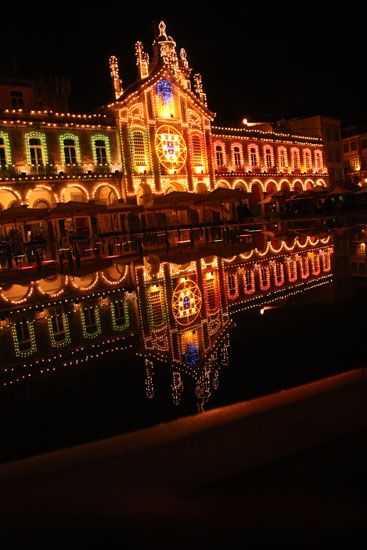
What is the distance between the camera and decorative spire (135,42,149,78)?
117ft

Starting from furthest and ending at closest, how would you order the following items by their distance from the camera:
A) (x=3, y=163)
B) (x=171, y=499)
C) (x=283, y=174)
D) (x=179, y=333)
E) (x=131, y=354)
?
(x=283, y=174)
(x=3, y=163)
(x=179, y=333)
(x=131, y=354)
(x=171, y=499)

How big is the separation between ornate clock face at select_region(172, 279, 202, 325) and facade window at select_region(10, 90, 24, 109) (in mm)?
29096

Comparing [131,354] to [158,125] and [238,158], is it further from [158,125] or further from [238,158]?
[238,158]

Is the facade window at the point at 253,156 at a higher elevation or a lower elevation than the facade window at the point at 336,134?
lower

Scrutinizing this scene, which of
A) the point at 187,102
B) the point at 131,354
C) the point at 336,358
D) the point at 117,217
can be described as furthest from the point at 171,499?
A: the point at 187,102

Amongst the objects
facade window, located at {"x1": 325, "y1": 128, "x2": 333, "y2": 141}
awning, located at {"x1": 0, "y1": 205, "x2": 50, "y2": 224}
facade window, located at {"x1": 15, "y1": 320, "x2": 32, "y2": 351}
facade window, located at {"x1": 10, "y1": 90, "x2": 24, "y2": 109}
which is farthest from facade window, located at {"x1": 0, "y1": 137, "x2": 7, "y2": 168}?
facade window, located at {"x1": 325, "y1": 128, "x2": 333, "y2": 141}

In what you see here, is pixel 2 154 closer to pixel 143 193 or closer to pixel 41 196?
pixel 41 196

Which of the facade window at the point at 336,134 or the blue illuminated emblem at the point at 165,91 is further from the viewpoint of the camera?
the facade window at the point at 336,134

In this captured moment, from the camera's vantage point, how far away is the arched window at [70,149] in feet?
103

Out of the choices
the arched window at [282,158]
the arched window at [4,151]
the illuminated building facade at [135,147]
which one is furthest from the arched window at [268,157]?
the arched window at [4,151]

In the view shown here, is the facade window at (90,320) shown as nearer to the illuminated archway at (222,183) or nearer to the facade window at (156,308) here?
the facade window at (156,308)

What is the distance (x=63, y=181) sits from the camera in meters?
31.1

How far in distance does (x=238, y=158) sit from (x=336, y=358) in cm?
3964

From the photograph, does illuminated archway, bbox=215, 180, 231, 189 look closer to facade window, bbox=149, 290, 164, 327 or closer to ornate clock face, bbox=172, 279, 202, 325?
ornate clock face, bbox=172, 279, 202, 325
